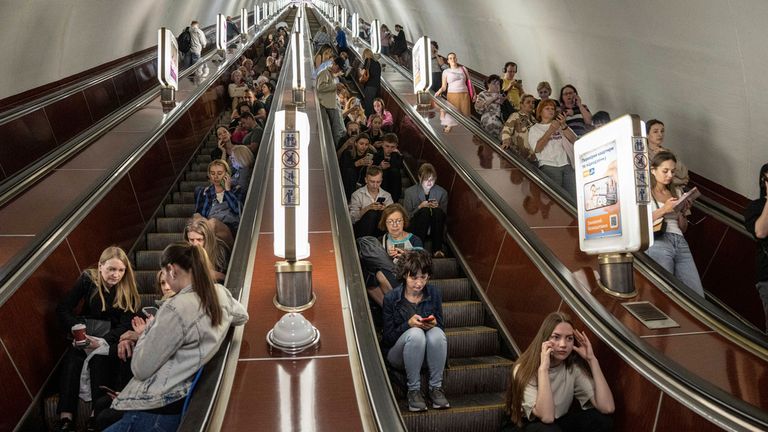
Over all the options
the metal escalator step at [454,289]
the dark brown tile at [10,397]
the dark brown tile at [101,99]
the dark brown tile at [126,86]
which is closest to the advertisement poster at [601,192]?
the metal escalator step at [454,289]

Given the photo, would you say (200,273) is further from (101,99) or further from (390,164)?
(101,99)

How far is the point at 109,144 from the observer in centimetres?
714

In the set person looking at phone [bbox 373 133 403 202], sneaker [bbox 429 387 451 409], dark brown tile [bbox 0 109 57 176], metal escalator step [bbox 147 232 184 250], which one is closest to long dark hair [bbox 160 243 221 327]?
sneaker [bbox 429 387 451 409]

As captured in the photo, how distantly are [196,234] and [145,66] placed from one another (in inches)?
499

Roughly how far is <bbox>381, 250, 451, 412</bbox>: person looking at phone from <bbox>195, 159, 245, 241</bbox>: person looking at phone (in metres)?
2.18

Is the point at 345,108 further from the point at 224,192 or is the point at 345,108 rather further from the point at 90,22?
the point at 90,22

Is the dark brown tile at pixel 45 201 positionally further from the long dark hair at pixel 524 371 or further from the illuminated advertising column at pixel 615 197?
the illuminated advertising column at pixel 615 197

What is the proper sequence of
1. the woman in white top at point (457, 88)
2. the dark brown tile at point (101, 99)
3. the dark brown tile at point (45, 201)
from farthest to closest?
the dark brown tile at point (101, 99)
the woman in white top at point (457, 88)
the dark brown tile at point (45, 201)

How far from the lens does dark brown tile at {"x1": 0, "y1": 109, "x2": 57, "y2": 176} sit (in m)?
7.88

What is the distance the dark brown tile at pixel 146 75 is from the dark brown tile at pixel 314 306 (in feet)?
37.2

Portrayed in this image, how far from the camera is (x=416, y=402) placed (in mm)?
3883

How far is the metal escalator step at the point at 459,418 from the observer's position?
3.87 meters

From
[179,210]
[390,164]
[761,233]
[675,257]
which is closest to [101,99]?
[179,210]

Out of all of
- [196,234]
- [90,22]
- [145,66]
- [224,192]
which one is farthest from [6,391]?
[145,66]
